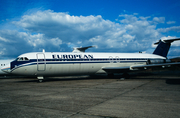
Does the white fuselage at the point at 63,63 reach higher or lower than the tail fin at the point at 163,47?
lower

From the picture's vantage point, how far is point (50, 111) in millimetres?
5789

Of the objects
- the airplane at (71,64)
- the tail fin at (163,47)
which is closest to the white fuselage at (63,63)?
the airplane at (71,64)

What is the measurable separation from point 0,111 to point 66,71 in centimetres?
1297

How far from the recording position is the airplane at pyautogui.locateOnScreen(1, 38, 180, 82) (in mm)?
16922

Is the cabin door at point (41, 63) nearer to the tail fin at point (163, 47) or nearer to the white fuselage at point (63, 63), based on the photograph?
the white fuselage at point (63, 63)

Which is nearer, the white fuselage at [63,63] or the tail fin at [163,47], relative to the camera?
the white fuselage at [63,63]

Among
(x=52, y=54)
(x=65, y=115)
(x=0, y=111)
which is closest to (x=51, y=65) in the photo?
(x=52, y=54)

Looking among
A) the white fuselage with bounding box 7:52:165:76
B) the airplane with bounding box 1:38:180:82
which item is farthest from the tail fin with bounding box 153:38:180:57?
the white fuselage with bounding box 7:52:165:76

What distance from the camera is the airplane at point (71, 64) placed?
1692cm

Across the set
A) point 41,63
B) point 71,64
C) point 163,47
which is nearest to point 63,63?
point 71,64

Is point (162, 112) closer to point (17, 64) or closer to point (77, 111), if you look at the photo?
point (77, 111)

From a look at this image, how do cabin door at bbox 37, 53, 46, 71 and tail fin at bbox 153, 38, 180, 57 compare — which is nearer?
cabin door at bbox 37, 53, 46, 71

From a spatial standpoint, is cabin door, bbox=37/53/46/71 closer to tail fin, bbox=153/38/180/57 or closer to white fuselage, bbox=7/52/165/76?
white fuselage, bbox=7/52/165/76

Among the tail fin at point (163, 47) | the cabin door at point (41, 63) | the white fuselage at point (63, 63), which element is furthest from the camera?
the tail fin at point (163, 47)
